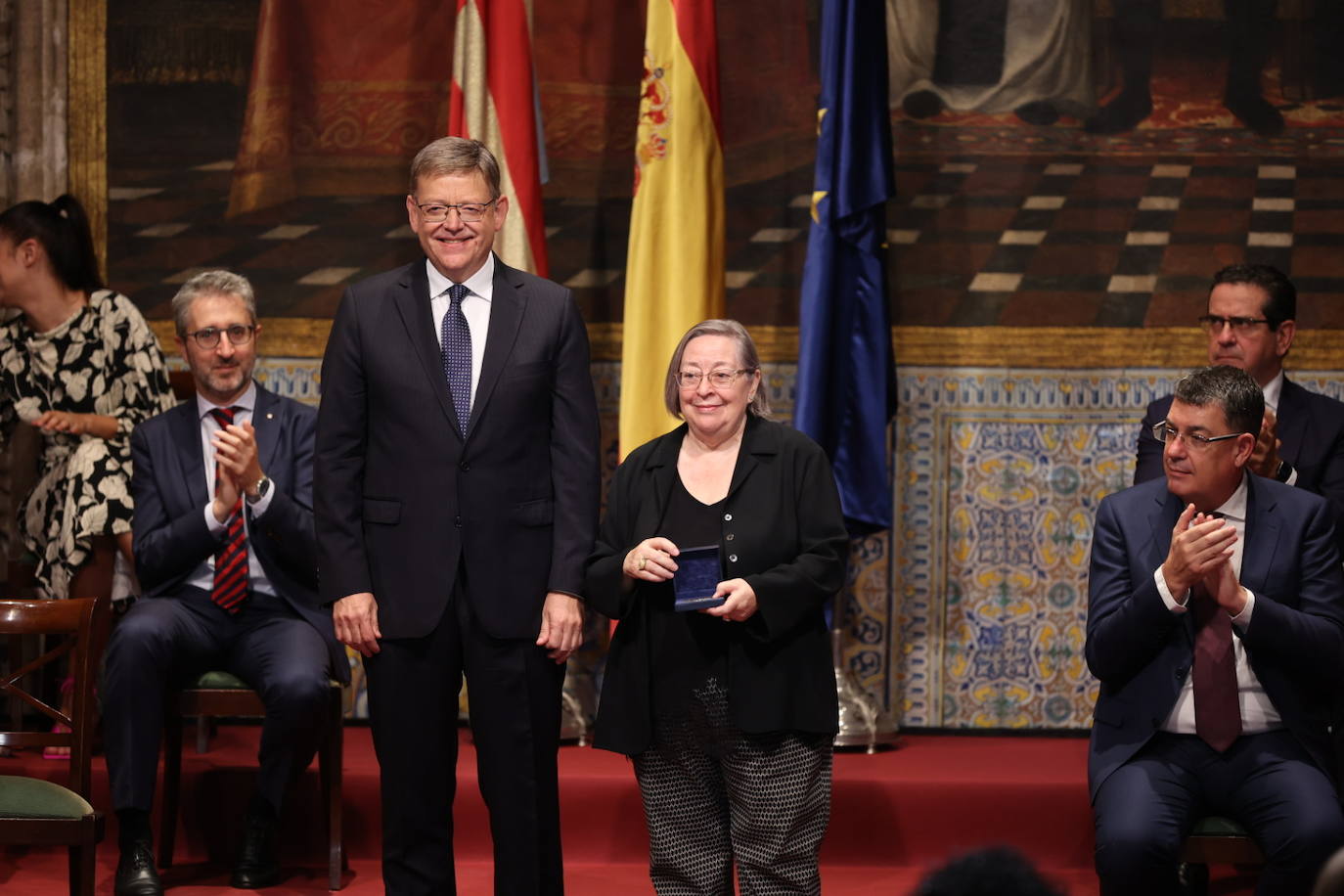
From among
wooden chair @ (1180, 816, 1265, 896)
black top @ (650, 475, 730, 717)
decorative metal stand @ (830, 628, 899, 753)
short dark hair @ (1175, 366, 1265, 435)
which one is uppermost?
short dark hair @ (1175, 366, 1265, 435)

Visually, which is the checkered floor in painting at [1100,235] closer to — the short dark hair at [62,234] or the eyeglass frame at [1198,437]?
the eyeglass frame at [1198,437]

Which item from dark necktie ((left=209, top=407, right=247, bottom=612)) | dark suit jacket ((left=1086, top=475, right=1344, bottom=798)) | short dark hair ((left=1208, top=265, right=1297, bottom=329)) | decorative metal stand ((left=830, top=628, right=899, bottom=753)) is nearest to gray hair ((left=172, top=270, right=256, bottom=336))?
dark necktie ((left=209, top=407, right=247, bottom=612))

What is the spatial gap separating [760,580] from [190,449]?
1.92 metres

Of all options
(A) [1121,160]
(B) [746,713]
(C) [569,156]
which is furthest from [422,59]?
(B) [746,713]

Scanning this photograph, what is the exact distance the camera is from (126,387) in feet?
15.7

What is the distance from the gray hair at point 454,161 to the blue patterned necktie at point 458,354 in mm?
215

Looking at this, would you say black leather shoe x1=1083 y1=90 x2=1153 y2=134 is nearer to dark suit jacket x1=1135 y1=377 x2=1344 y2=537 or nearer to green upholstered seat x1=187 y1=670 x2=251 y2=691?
dark suit jacket x1=1135 y1=377 x2=1344 y2=537

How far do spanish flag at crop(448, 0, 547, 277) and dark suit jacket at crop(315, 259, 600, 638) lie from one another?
161 cm

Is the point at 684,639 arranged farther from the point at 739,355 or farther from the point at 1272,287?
the point at 1272,287

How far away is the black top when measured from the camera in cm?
319

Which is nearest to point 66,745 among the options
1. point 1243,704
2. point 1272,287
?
point 1243,704

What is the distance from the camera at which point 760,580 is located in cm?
313

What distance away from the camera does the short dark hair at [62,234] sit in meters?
4.81

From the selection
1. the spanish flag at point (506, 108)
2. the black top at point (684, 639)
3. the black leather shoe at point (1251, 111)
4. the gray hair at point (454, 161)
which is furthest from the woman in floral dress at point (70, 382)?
the black leather shoe at point (1251, 111)
